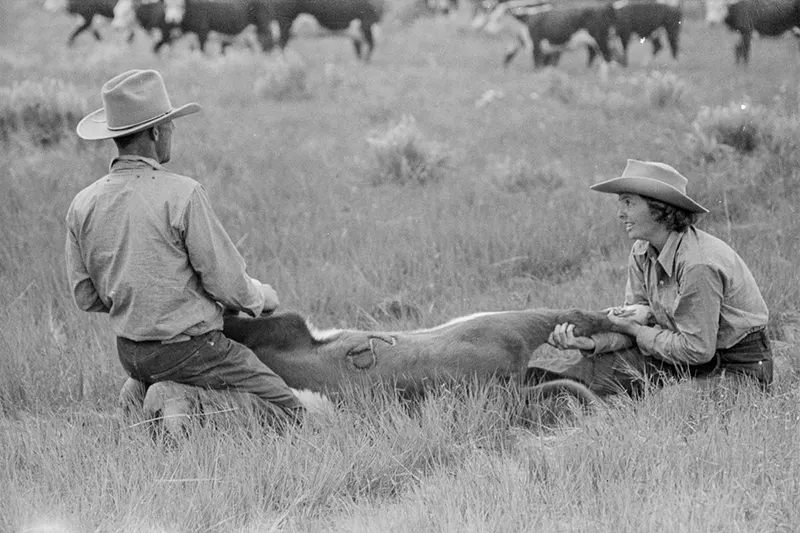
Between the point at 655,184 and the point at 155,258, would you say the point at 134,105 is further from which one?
the point at 655,184

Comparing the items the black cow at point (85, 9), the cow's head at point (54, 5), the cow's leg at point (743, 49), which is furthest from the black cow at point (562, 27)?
the cow's head at point (54, 5)

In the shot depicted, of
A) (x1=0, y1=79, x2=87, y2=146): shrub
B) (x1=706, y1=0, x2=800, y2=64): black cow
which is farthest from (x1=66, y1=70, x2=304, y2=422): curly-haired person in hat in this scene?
(x1=706, y1=0, x2=800, y2=64): black cow

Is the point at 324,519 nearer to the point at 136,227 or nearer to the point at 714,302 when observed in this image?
the point at 136,227

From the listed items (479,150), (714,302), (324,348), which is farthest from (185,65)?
(714,302)

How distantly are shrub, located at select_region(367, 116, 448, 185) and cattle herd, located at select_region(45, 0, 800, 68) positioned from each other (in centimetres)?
700

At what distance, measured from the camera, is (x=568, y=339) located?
16.7 feet

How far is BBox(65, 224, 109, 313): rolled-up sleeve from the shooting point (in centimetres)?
466

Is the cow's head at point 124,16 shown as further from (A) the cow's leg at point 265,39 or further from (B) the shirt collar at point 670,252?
(B) the shirt collar at point 670,252

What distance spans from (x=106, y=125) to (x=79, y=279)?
2.65ft

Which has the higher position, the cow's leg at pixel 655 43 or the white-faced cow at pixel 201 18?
the white-faced cow at pixel 201 18

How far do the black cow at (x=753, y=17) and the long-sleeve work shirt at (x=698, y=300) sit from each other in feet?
27.4

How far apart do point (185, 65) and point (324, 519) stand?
12433 mm

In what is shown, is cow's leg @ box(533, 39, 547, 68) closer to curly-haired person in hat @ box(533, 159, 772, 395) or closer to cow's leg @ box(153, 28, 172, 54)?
cow's leg @ box(153, 28, 172, 54)

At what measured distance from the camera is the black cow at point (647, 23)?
16.1m
